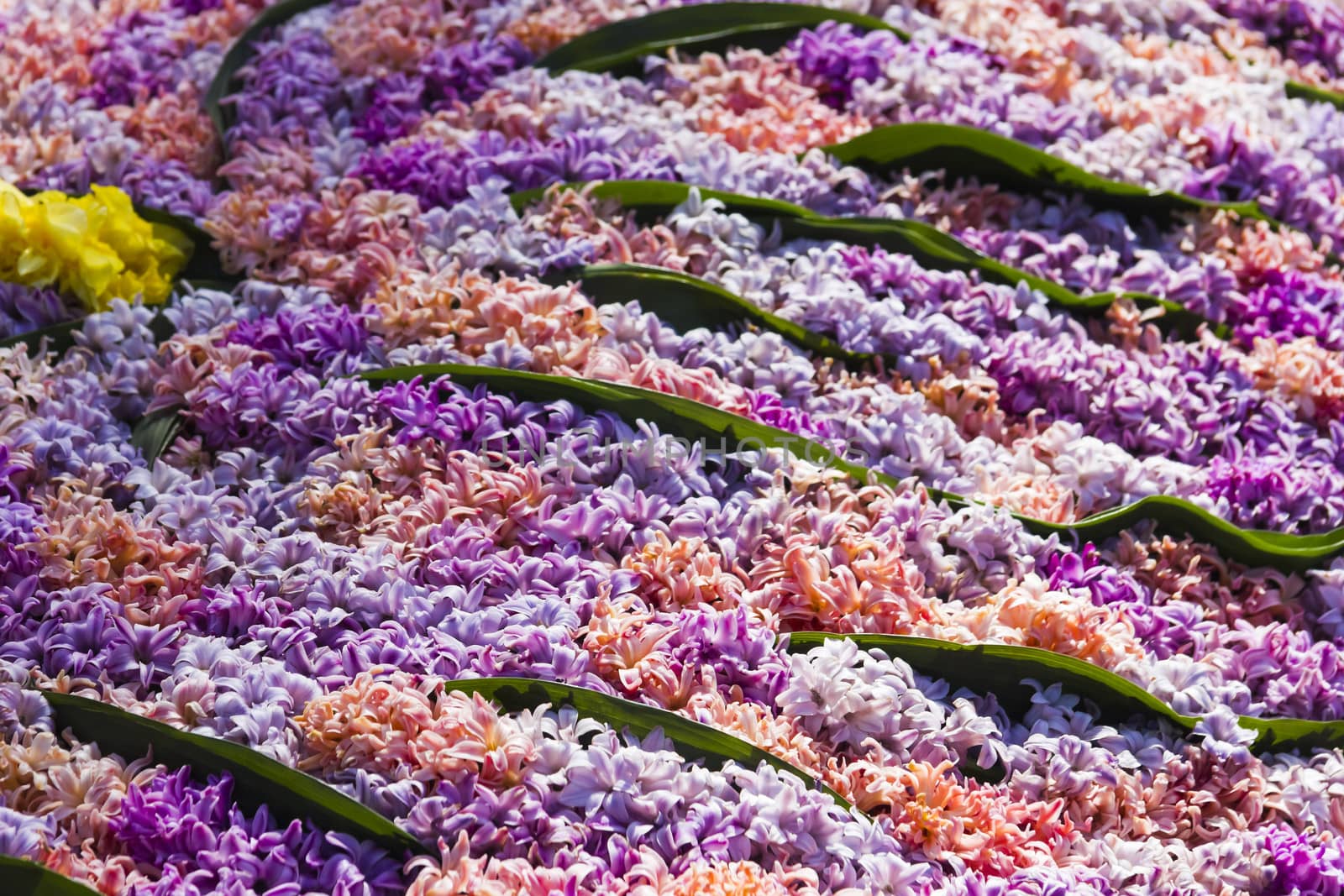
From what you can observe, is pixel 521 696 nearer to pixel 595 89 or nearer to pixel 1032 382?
pixel 1032 382

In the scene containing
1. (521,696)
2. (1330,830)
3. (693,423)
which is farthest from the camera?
(693,423)

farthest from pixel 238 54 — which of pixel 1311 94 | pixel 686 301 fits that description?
pixel 1311 94

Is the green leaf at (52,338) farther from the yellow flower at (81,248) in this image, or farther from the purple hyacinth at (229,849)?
the purple hyacinth at (229,849)

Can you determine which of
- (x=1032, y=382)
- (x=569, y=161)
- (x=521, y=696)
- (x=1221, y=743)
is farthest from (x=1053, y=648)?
(x=569, y=161)

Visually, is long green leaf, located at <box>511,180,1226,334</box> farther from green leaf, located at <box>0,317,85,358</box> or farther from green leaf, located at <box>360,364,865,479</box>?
green leaf, located at <box>0,317,85,358</box>

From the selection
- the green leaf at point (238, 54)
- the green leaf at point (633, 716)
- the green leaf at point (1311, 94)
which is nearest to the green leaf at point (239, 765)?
the green leaf at point (633, 716)

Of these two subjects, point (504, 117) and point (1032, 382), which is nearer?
point (1032, 382)

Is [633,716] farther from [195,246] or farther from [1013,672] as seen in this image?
[195,246]
